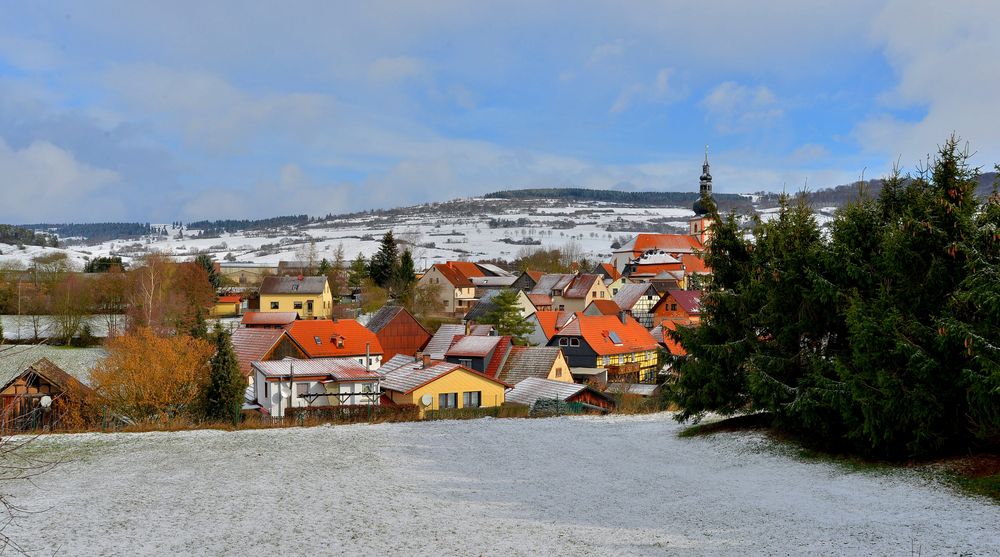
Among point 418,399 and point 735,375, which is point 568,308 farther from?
point 735,375

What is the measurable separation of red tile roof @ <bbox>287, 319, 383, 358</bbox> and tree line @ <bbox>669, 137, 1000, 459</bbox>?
29.5 m

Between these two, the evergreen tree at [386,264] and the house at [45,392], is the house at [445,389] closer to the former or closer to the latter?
the house at [45,392]

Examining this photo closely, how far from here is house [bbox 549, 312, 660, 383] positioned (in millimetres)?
54094

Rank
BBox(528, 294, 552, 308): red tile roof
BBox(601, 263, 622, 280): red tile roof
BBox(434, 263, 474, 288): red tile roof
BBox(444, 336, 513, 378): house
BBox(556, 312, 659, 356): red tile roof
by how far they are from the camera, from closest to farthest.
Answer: BBox(444, 336, 513, 378): house < BBox(556, 312, 659, 356): red tile roof < BBox(528, 294, 552, 308): red tile roof < BBox(434, 263, 474, 288): red tile roof < BBox(601, 263, 622, 280): red tile roof

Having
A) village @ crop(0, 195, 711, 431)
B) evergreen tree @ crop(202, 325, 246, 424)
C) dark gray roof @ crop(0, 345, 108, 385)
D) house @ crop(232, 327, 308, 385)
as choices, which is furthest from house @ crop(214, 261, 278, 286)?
evergreen tree @ crop(202, 325, 246, 424)

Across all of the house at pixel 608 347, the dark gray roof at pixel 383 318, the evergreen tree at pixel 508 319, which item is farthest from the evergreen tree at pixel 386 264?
the house at pixel 608 347

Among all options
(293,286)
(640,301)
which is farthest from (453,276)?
(640,301)

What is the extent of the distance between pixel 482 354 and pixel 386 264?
44618 mm

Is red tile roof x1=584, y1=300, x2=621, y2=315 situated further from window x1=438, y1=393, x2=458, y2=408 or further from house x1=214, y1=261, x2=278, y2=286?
house x1=214, y1=261, x2=278, y2=286

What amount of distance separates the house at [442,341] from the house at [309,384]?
15315mm

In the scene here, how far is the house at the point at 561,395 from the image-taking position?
3456cm

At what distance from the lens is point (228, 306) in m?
85.0

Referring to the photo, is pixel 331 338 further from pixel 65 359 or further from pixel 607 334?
pixel 65 359

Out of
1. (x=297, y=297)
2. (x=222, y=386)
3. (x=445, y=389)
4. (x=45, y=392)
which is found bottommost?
(x=45, y=392)
